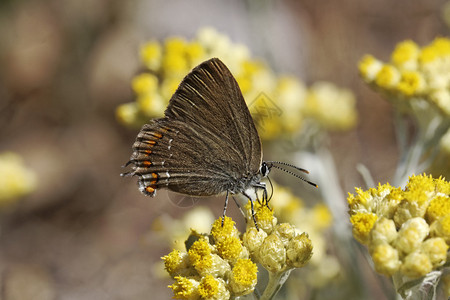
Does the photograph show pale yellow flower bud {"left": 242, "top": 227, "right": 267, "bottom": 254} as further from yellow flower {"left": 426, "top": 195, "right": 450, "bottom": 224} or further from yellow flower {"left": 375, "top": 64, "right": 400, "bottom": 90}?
yellow flower {"left": 375, "top": 64, "right": 400, "bottom": 90}

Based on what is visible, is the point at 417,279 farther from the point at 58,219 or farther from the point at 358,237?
the point at 58,219

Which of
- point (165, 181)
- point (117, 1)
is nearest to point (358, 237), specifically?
point (165, 181)

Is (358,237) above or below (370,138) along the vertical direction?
below

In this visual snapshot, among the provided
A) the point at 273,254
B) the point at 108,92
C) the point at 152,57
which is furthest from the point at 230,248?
the point at 108,92

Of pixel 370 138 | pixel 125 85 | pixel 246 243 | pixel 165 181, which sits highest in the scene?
pixel 125 85

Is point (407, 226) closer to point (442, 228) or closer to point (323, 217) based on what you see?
point (442, 228)

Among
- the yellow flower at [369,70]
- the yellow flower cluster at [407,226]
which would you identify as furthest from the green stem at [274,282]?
the yellow flower at [369,70]
